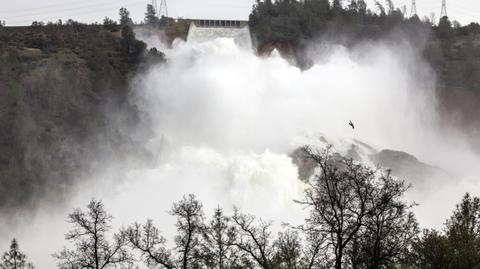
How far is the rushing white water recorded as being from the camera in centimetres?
7594

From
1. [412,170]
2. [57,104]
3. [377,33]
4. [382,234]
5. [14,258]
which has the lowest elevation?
[382,234]

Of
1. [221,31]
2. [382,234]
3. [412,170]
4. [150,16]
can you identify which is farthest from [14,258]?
[150,16]

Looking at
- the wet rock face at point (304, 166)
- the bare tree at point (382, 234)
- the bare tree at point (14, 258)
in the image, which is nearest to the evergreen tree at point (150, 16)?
the wet rock face at point (304, 166)

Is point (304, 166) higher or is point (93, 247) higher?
point (304, 166)

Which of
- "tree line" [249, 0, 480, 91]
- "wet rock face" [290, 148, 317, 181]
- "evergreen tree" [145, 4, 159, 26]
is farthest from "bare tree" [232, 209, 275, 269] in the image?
"evergreen tree" [145, 4, 159, 26]

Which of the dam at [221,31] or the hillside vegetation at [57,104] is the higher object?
the dam at [221,31]

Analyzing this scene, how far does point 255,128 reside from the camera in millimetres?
97562

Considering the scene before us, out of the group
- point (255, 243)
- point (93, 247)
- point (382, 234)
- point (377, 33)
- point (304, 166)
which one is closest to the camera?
point (382, 234)

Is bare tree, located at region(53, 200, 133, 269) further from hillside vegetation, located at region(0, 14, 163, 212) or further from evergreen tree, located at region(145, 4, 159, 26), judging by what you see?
evergreen tree, located at region(145, 4, 159, 26)

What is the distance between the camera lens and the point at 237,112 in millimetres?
99562

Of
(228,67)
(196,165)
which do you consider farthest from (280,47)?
(196,165)

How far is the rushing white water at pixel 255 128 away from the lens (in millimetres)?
75938

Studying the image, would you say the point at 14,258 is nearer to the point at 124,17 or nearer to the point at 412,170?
the point at 412,170

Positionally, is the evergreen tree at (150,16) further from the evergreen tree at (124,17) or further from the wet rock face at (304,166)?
the wet rock face at (304,166)
